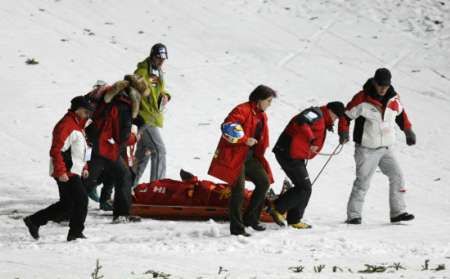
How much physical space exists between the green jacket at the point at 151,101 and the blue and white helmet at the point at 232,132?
203 cm

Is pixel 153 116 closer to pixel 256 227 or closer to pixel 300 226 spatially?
pixel 256 227

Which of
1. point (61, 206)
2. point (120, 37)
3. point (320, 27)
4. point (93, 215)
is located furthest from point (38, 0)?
point (61, 206)

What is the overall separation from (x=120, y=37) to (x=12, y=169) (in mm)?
7068

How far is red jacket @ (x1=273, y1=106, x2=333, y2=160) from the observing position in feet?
31.0

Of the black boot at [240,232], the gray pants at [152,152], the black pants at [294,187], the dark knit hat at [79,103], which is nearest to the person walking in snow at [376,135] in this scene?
the black pants at [294,187]

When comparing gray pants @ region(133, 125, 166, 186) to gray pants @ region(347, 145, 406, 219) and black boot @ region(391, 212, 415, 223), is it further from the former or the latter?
black boot @ region(391, 212, 415, 223)

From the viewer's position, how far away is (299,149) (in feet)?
31.2

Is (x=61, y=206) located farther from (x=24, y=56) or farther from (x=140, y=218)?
(x=24, y=56)

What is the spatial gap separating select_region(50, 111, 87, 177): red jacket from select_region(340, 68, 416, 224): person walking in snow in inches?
113

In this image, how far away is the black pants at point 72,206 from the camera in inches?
341

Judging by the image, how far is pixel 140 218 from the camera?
9914 mm

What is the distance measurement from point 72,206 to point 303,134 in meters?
2.43

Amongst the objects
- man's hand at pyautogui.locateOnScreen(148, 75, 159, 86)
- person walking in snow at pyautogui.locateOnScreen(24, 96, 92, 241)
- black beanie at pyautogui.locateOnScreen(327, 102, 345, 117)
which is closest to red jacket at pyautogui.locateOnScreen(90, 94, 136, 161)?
person walking in snow at pyautogui.locateOnScreen(24, 96, 92, 241)

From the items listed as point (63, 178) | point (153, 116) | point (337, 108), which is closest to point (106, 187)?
point (153, 116)
